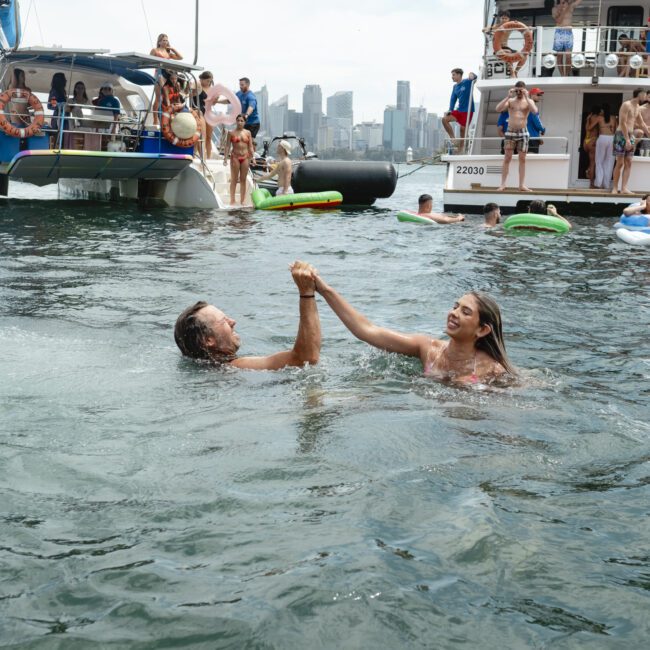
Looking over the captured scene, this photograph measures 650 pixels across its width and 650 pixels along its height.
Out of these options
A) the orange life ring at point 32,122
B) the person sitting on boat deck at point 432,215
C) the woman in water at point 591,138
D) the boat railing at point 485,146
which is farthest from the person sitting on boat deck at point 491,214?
the orange life ring at point 32,122

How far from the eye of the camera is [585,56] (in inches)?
828

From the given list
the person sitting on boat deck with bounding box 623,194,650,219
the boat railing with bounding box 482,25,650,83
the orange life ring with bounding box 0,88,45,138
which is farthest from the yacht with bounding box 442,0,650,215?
the orange life ring with bounding box 0,88,45,138

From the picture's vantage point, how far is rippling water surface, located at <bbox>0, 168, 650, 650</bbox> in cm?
291

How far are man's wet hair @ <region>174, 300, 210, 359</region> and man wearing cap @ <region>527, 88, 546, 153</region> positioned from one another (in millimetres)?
14712

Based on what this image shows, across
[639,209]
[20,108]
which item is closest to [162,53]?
[20,108]

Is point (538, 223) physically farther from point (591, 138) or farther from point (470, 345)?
point (470, 345)

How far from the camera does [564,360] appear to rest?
22.3 ft

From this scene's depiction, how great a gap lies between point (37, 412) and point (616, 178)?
16.6 metres

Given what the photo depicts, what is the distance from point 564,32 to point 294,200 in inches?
275

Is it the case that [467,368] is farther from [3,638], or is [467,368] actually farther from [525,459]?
[3,638]

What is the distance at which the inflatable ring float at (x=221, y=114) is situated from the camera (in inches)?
836

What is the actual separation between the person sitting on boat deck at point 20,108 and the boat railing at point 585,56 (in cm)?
1021

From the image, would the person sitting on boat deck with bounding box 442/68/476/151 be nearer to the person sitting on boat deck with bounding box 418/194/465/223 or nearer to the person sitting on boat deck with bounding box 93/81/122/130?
the person sitting on boat deck with bounding box 418/194/465/223

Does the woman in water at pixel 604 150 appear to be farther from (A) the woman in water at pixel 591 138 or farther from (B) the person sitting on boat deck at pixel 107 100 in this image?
(B) the person sitting on boat deck at pixel 107 100
